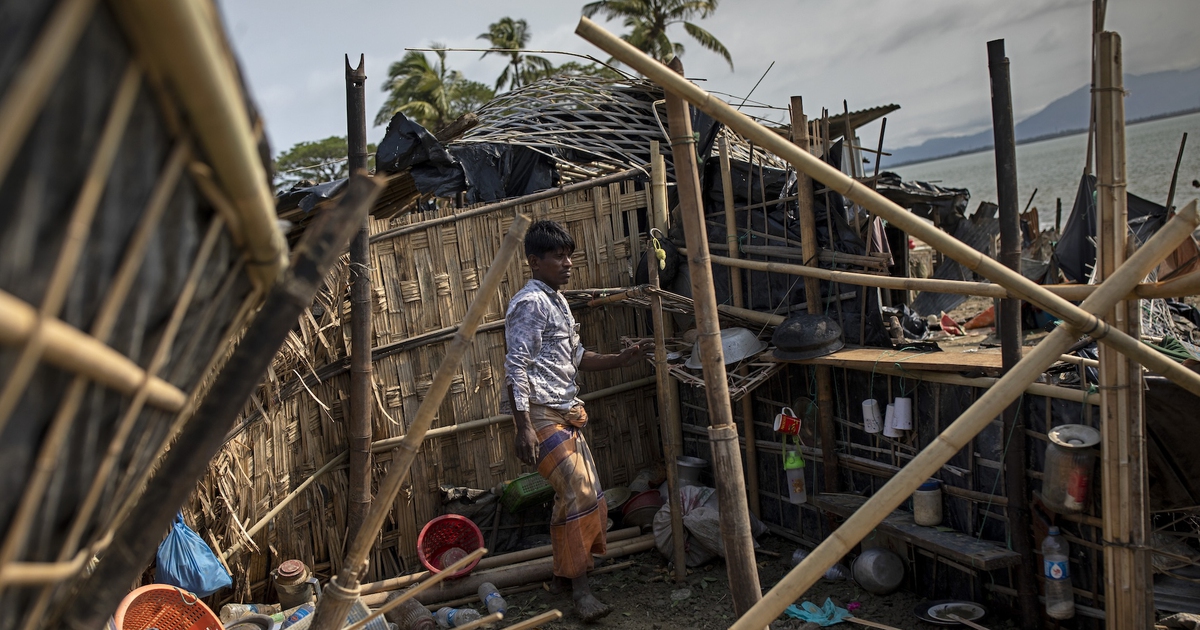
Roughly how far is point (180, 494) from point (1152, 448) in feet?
13.2

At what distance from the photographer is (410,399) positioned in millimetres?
5711

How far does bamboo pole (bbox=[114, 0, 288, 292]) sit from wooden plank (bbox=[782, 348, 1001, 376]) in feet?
12.6

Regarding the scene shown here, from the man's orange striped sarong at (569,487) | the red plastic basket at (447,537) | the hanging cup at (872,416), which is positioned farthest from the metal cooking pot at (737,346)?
the red plastic basket at (447,537)

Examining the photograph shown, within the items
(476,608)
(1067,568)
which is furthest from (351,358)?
(1067,568)

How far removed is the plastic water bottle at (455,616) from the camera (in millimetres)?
4805

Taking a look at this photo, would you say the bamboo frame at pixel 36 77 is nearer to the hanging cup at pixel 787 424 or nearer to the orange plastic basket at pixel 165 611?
the orange plastic basket at pixel 165 611

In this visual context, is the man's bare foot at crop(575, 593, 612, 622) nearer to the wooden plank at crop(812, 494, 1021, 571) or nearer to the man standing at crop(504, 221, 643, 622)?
the man standing at crop(504, 221, 643, 622)

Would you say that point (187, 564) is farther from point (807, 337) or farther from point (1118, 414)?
point (1118, 414)

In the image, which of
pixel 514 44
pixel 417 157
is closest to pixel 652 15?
pixel 514 44

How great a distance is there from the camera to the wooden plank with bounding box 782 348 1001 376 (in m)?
4.20

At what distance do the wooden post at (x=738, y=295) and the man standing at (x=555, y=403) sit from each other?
1.42 metres

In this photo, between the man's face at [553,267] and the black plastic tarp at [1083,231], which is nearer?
the man's face at [553,267]

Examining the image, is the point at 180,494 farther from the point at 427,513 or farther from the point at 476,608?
the point at 427,513

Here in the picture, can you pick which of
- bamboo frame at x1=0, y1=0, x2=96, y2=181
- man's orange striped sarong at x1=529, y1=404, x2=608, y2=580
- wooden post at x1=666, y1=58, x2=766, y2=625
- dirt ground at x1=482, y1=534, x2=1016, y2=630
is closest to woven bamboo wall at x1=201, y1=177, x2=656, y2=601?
dirt ground at x1=482, y1=534, x2=1016, y2=630
